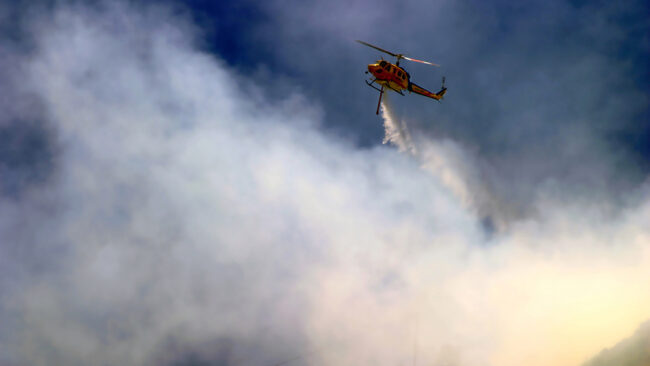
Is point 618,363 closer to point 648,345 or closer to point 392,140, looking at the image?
point 648,345

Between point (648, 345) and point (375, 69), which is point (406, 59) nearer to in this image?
point (375, 69)

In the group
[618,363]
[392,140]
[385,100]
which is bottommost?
[618,363]

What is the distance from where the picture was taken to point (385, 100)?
81.7 metres

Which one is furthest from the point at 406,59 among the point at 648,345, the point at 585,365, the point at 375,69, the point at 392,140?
the point at 648,345

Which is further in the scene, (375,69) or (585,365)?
(585,365)

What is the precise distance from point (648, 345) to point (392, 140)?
693 ft

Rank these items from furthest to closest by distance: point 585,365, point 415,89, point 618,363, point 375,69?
point 618,363, point 585,365, point 415,89, point 375,69

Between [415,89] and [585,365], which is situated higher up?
[415,89]

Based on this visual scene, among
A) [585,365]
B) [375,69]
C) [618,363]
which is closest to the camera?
[375,69]

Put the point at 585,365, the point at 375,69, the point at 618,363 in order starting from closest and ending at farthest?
the point at 375,69, the point at 585,365, the point at 618,363

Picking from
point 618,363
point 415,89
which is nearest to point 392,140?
point 415,89

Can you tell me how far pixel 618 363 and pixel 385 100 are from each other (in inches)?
7971

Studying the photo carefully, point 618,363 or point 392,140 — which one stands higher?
point 392,140

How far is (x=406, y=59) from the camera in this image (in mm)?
79000
